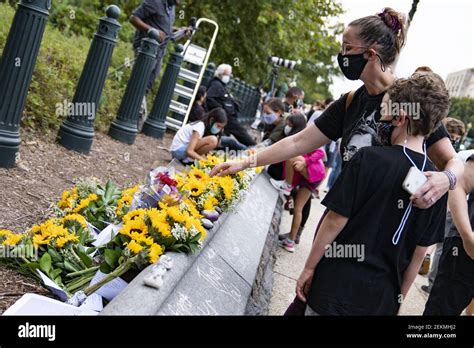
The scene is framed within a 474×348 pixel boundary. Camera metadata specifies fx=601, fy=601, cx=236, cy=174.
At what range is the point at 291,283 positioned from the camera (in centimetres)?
596

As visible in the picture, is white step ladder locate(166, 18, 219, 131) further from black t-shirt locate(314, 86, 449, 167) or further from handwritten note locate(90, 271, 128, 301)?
handwritten note locate(90, 271, 128, 301)

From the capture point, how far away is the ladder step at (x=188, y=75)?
11.6 metres

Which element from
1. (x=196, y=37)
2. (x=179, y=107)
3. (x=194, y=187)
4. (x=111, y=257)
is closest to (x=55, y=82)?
(x=194, y=187)

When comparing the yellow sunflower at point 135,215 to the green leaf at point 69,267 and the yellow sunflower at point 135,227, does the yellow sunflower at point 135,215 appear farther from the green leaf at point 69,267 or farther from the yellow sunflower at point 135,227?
the green leaf at point 69,267

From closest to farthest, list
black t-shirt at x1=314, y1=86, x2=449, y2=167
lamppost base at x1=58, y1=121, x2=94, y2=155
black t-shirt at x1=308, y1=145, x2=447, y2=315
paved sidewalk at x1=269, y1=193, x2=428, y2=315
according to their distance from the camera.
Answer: black t-shirt at x1=308, y1=145, x2=447, y2=315 → black t-shirt at x1=314, y1=86, x2=449, y2=167 → paved sidewalk at x1=269, y1=193, x2=428, y2=315 → lamppost base at x1=58, y1=121, x2=94, y2=155

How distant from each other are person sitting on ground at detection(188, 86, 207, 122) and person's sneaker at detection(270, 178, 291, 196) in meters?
3.33

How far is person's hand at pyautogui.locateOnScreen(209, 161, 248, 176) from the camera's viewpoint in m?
3.56

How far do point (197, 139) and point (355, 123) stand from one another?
5.06 m

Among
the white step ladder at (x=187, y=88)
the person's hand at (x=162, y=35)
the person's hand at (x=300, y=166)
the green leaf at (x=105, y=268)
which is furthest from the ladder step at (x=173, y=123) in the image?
the green leaf at (x=105, y=268)

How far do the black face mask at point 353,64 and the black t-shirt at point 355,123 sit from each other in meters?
0.12

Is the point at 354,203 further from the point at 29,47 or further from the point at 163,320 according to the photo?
the point at 29,47

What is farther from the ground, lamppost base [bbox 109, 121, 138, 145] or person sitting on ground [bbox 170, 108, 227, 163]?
person sitting on ground [bbox 170, 108, 227, 163]

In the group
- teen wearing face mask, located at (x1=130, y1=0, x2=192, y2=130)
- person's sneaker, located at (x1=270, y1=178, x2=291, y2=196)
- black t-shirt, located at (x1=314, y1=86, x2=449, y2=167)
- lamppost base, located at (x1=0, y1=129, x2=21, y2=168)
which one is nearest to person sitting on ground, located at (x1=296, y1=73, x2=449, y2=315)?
black t-shirt, located at (x1=314, y1=86, x2=449, y2=167)

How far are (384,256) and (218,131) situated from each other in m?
5.74
